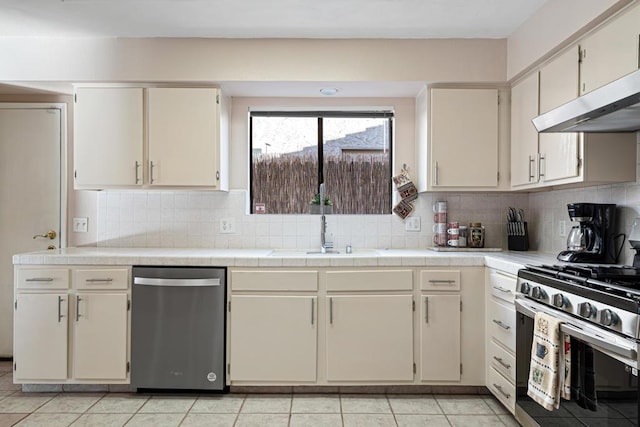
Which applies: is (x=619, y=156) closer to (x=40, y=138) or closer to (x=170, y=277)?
(x=170, y=277)

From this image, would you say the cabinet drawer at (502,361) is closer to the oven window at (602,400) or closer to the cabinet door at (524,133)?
the oven window at (602,400)

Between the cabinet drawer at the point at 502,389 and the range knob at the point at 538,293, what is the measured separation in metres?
0.62

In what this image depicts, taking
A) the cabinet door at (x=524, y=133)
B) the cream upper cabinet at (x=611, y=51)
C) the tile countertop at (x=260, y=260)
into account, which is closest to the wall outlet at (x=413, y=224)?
the tile countertop at (x=260, y=260)

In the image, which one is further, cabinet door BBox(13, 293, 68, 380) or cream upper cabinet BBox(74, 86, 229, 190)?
cream upper cabinet BBox(74, 86, 229, 190)

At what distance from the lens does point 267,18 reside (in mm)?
2713

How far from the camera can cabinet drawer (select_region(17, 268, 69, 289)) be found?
274 cm

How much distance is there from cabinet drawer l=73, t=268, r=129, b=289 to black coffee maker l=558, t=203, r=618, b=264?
2.64 m

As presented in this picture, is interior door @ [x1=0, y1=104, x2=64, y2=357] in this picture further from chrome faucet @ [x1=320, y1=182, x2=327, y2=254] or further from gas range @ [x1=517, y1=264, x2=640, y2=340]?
gas range @ [x1=517, y1=264, x2=640, y2=340]

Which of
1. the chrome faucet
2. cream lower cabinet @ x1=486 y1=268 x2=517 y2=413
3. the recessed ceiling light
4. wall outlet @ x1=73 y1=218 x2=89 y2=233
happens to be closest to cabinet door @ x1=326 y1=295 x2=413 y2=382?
cream lower cabinet @ x1=486 y1=268 x2=517 y2=413

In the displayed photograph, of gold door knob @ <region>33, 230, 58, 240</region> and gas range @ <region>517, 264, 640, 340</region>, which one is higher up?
gold door knob @ <region>33, 230, 58, 240</region>

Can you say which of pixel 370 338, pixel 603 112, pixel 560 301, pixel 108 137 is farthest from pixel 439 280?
pixel 108 137

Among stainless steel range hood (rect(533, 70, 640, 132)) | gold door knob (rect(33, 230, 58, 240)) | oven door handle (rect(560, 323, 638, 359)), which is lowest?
oven door handle (rect(560, 323, 638, 359))

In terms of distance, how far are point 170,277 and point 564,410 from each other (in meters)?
2.20

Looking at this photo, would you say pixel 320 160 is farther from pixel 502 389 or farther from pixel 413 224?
pixel 502 389
